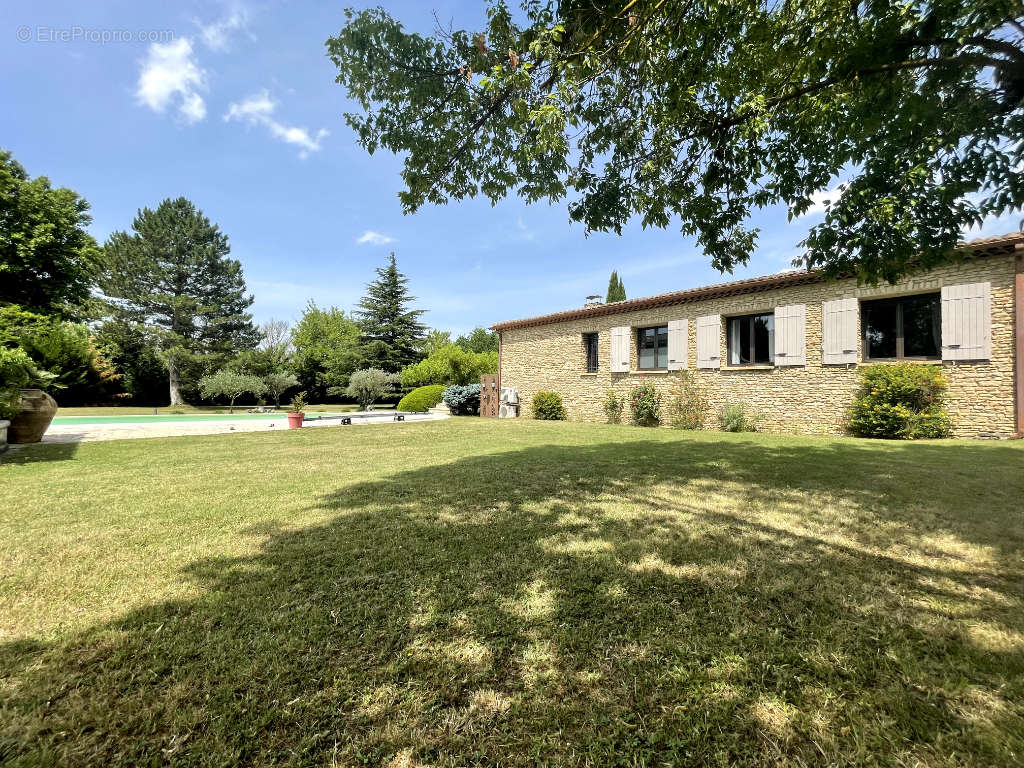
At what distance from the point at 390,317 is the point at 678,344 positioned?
68.2 feet

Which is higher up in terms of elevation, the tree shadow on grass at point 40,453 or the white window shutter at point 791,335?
the white window shutter at point 791,335

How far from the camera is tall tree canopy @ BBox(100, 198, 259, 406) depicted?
27.0m

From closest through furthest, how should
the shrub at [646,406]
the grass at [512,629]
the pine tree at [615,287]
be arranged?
the grass at [512,629], the shrub at [646,406], the pine tree at [615,287]

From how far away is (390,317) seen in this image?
1112 inches

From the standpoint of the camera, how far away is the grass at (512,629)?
1282 mm

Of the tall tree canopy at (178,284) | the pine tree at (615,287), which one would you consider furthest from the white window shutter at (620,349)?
the tall tree canopy at (178,284)

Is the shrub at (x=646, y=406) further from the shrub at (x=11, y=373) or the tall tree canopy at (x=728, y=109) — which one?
the shrub at (x=11, y=373)

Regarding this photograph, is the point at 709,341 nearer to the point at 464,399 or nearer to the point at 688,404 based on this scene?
the point at 688,404

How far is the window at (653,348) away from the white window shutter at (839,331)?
4273 millimetres

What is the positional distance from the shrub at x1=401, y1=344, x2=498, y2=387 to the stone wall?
25.4 ft

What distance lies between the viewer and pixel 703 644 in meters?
1.76

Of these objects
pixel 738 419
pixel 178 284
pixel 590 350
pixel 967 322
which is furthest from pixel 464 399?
pixel 178 284

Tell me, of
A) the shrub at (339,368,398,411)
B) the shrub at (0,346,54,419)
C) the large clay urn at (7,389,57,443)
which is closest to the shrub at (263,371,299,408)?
the shrub at (339,368,398,411)

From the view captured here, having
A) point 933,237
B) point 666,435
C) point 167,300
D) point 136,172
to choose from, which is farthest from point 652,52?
point 167,300
